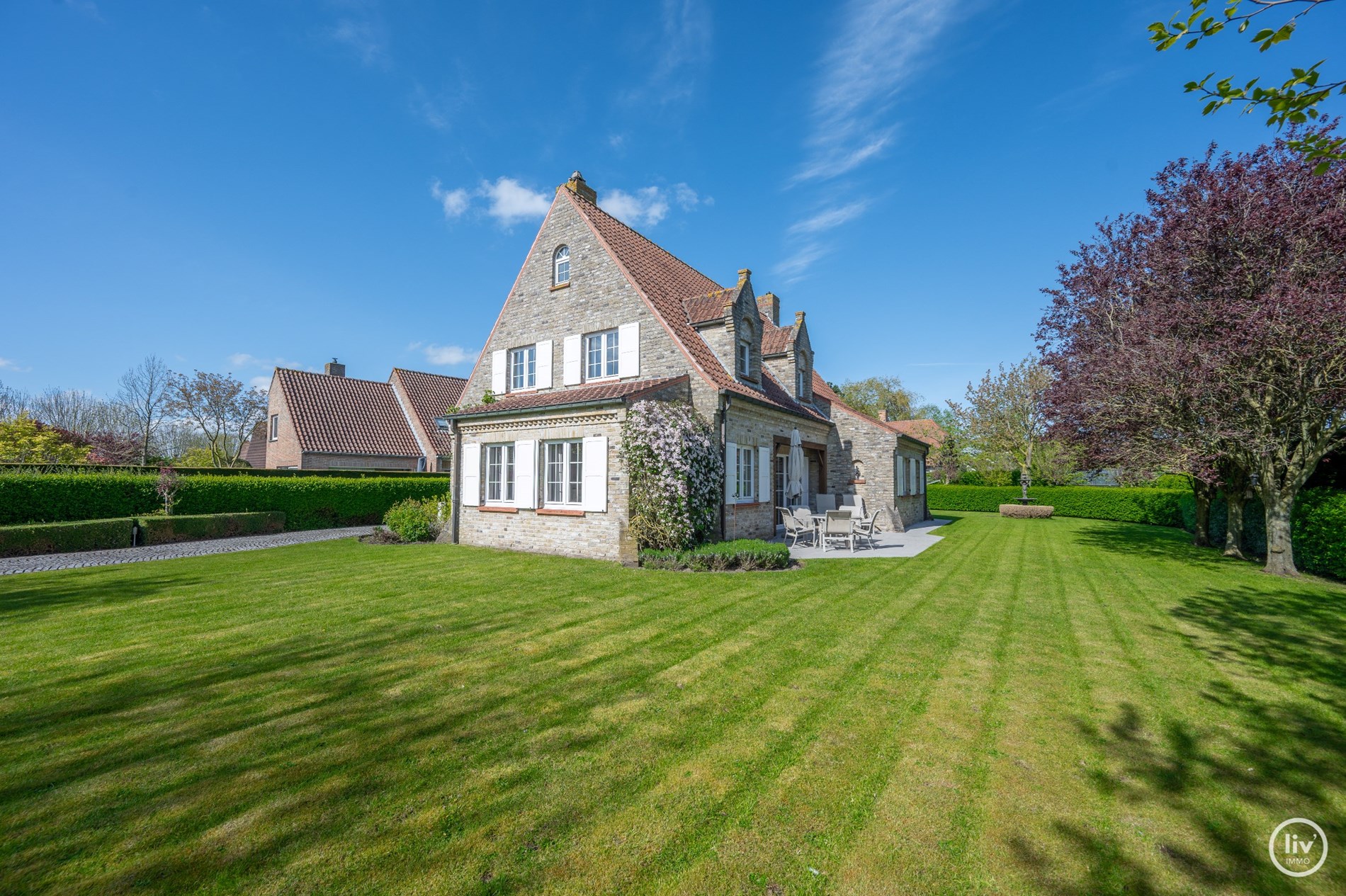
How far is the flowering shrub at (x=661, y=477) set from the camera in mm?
11555

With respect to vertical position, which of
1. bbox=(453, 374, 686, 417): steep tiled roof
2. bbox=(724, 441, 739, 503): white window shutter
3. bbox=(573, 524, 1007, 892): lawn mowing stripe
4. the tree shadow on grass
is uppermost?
bbox=(453, 374, 686, 417): steep tiled roof

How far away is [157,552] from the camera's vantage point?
518 inches

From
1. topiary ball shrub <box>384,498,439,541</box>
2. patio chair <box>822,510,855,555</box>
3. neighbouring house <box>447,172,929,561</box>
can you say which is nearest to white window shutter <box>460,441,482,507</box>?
neighbouring house <box>447,172,929,561</box>

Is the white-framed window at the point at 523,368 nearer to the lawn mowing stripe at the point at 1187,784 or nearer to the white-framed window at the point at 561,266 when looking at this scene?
the white-framed window at the point at 561,266

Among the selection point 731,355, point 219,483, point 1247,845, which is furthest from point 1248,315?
point 219,483

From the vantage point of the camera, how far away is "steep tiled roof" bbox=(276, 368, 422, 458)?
2458cm

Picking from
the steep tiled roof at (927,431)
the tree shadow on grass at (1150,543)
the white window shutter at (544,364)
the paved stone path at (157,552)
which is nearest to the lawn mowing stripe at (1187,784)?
the tree shadow on grass at (1150,543)

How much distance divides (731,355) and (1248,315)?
10.1 meters

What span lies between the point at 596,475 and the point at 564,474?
1.34 metres

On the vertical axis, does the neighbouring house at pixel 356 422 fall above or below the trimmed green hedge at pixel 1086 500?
above

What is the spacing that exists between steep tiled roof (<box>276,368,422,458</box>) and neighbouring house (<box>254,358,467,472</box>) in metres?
0.03

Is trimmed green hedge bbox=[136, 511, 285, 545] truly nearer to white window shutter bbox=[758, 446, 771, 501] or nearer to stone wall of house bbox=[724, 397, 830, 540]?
stone wall of house bbox=[724, 397, 830, 540]

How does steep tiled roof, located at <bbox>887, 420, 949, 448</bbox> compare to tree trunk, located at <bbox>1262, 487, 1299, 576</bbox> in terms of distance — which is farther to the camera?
steep tiled roof, located at <bbox>887, 420, 949, 448</bbox>

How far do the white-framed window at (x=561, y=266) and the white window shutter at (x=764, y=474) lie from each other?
7625 mm
